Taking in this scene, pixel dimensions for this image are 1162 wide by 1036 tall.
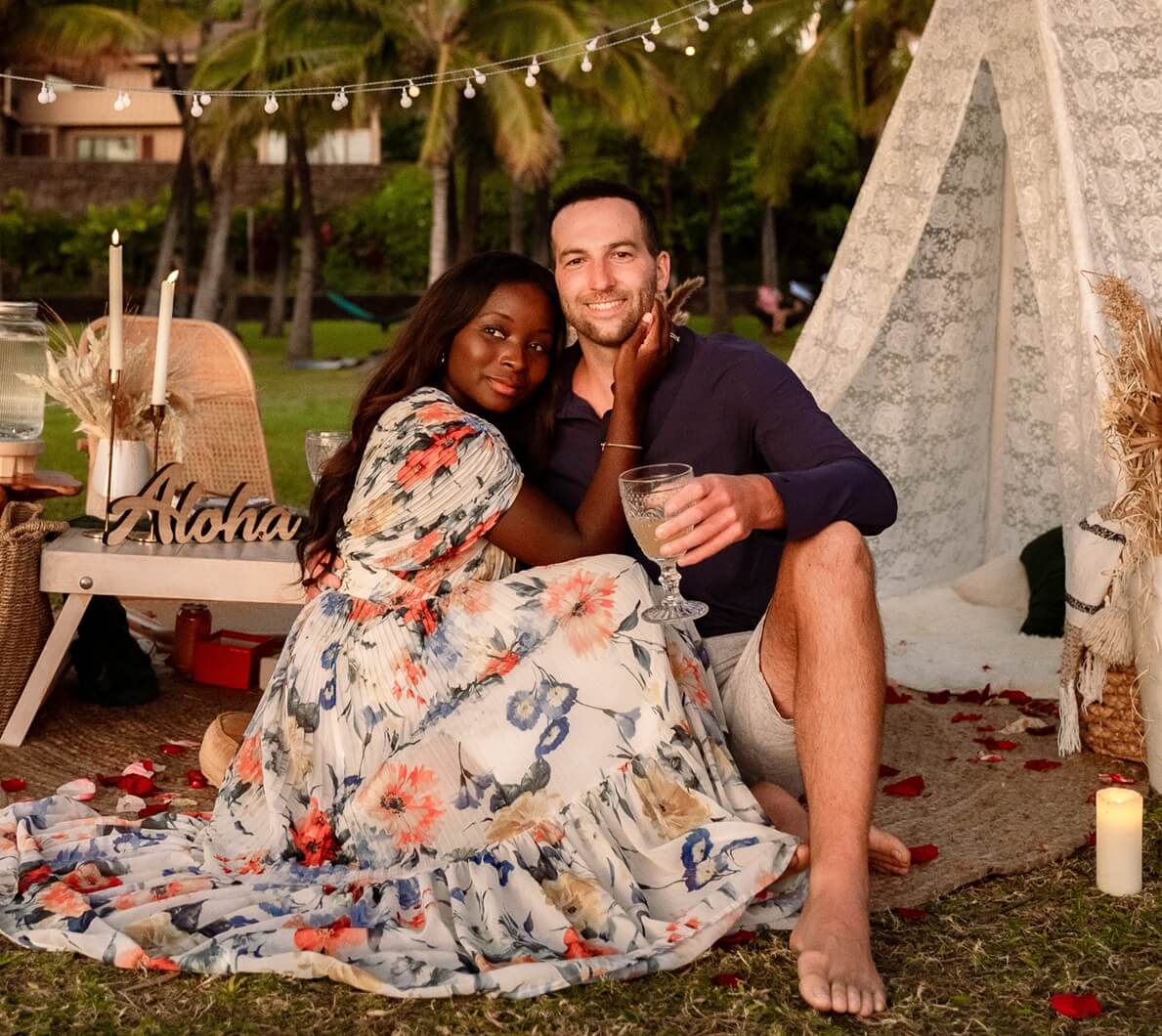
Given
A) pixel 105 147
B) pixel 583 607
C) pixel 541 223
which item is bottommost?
pixel 583 607

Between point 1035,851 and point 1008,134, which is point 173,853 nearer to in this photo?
point 1035,851

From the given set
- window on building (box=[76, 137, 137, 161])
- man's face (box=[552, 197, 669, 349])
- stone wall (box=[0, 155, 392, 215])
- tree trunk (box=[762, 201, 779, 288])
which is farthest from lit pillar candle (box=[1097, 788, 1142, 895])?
window on building (box=[76, 137, 137, 161])

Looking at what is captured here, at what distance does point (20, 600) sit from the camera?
162 inches

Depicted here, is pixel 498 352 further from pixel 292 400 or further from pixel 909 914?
pixel 292 400

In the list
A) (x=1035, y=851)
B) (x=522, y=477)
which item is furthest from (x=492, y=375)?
(x=1035, y=851)

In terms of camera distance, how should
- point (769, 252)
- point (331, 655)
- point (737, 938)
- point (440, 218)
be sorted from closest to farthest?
1. point (737, 938)
2. point (331, 655)
3. point (440, 218)
4. point (769, 252)

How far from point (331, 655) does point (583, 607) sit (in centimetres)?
53

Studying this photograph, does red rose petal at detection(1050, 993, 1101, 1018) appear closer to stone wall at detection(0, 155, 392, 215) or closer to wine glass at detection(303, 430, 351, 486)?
wine glass at detection(303, 430, 351, 486)

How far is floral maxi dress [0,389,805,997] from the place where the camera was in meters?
2.76

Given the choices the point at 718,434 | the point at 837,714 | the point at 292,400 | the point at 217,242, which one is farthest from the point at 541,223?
the point at 837,714

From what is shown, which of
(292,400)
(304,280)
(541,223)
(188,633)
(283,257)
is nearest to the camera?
(188,633)

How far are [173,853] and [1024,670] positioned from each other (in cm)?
286

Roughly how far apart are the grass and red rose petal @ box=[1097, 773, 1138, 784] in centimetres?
93

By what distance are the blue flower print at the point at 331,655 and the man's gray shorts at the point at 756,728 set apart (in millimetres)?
775
